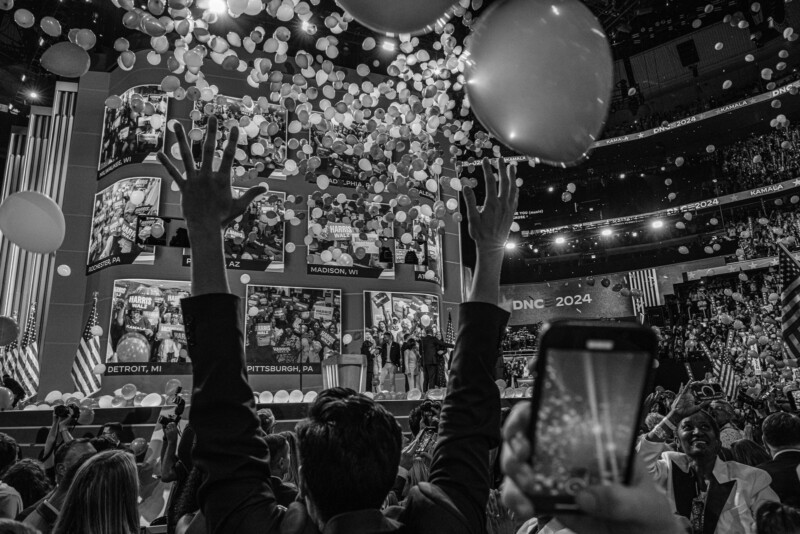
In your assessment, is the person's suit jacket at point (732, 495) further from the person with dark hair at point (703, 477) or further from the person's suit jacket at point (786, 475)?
the person's suit jacket at point (786, 475)

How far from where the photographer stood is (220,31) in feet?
40.6

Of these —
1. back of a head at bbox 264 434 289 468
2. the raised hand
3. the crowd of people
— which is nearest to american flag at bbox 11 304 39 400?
back of a head at bbox 264 434 289 468

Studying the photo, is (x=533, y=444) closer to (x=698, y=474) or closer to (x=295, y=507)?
(x=295, y=507)

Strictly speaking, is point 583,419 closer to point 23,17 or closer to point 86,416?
point 86,416

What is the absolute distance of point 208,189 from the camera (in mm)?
1116

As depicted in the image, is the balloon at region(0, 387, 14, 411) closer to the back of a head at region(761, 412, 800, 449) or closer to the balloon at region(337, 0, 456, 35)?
the balloon at region(337, 0, 456, 35)

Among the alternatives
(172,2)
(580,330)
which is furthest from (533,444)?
(172,2)

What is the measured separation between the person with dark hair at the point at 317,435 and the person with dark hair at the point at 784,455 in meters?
2.20

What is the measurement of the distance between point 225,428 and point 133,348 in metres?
10.0

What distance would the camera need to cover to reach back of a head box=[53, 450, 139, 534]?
156cm

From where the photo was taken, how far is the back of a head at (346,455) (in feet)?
3.00

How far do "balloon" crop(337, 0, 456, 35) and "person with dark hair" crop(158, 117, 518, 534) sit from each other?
1.69m

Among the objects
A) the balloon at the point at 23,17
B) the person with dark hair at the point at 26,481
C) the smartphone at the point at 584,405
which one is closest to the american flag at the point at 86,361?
the balloon at the point at 23,17

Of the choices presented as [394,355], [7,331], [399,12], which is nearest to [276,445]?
[399,12]
